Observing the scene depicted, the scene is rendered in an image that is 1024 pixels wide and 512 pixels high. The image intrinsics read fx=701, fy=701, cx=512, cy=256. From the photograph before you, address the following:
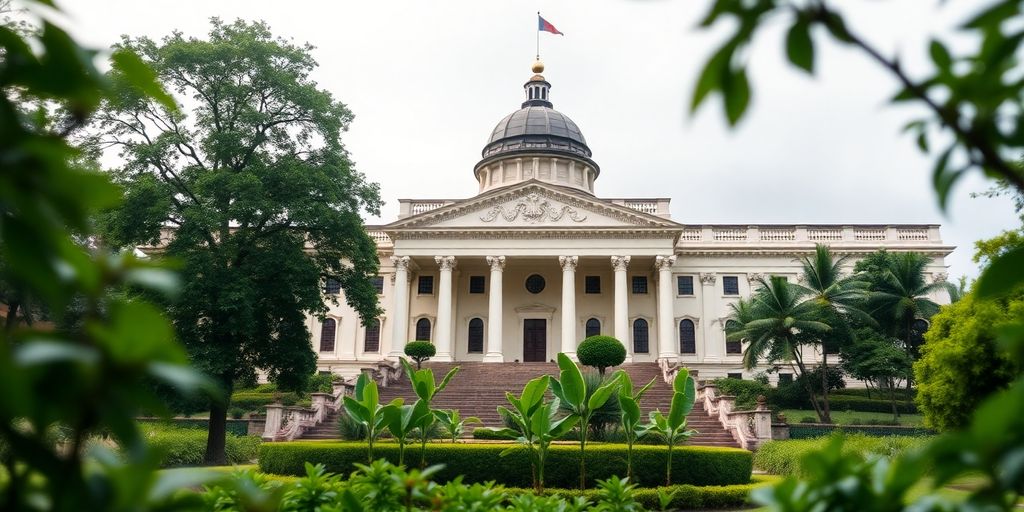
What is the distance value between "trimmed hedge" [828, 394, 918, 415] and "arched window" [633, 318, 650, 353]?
10.9 meters

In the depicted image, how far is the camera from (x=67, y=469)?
43.8 inches

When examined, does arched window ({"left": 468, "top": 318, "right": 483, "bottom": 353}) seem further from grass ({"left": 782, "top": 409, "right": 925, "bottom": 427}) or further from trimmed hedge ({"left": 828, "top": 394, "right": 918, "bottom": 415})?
trimmed hedge ({"left": 828, "top": 394, "right": 918, "bottom": 415})

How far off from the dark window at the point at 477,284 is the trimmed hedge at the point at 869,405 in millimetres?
21089

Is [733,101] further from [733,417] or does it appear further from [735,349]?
[735,349]

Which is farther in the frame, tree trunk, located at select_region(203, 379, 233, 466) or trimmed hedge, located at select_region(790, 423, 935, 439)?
trimmed hedge, located at select_region(790, 423, 935, 439)

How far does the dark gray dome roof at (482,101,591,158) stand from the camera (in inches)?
2085

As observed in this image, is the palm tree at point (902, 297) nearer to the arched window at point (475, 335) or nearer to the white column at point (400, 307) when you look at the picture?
the arched window at point (475, 335)

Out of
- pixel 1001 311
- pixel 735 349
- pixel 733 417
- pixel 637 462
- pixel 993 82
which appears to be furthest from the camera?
pixel 735 349

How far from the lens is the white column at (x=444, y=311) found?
38.7m

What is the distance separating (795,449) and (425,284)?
29.0 metres

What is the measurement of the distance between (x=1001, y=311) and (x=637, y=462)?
810cm

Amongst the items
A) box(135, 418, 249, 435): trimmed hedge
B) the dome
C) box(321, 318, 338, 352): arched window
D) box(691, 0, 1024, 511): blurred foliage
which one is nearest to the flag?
the dome

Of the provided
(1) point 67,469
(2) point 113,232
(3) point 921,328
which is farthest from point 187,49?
(3) point 921,328

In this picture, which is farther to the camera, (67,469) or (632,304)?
(632,304)
